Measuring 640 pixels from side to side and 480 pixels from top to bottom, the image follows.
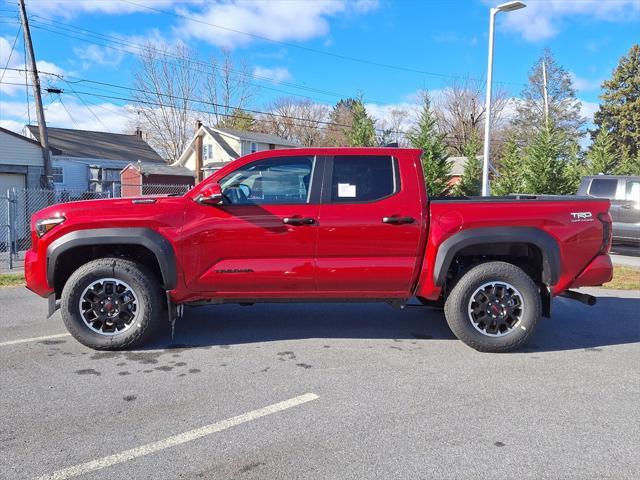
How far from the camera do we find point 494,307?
4539 millimetres

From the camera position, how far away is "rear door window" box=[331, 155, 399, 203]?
4480 millimetres

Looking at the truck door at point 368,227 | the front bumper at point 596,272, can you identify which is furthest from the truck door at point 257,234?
the front bumper at point 596,272

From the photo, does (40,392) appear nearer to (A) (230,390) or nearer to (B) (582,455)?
(A) (230,390)

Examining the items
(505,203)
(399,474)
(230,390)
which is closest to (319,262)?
(230,390)

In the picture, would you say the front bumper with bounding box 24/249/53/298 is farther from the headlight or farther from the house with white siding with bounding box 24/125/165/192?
the house with white siding with bounding box 24/125/165/192

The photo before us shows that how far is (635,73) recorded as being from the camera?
4369cm

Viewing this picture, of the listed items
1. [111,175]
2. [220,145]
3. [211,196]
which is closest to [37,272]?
[211,196]

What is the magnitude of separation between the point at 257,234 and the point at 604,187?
11.6m

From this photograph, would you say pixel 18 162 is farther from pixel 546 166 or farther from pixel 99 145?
pixel 99 145

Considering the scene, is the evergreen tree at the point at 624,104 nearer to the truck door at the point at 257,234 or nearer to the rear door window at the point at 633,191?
the rear door window at the point at 633,191

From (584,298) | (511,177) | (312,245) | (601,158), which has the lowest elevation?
(584,298)

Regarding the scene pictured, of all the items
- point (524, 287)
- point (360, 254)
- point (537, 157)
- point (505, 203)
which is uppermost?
point (537, 157)

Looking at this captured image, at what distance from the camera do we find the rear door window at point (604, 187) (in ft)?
40.7

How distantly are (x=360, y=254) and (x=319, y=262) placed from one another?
15.4 inches
